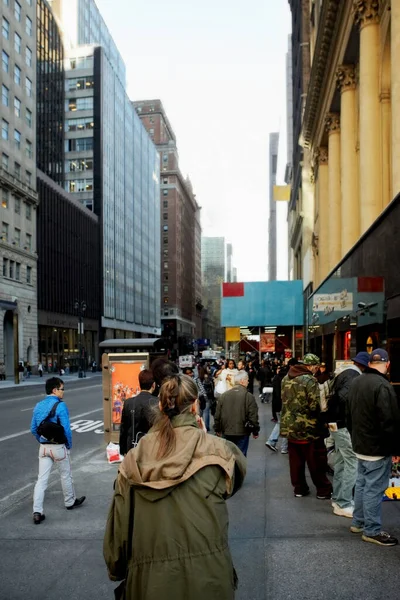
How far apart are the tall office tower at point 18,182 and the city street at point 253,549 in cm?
4730

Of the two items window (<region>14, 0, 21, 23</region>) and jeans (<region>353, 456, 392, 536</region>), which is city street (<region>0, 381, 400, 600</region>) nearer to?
jeans (<region>353, 456, 392, 536</region>)

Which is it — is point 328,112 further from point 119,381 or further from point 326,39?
point 119,381

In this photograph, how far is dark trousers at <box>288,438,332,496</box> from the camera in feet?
25.9

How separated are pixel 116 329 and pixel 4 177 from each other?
4437 centimetres

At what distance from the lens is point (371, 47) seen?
1725 centimetres

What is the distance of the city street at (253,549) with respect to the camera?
4961 millimetres

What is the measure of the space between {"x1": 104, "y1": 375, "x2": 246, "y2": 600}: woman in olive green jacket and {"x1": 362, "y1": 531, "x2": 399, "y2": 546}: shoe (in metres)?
3.72

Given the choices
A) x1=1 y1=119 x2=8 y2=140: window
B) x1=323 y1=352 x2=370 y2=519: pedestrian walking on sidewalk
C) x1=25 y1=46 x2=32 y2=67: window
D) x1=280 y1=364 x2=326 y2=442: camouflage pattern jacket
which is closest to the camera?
x1=323 y1=352 x2=370 y2=519: pedestrian walking on sidewalk

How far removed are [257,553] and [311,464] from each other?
2.32 meters

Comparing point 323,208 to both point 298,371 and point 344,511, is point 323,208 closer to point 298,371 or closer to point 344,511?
point 298,371

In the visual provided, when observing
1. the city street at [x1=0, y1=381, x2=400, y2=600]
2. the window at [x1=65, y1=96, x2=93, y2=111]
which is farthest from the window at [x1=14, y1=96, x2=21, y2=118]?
the city street at [x1=0, y1=381, x2=400, y2=600]

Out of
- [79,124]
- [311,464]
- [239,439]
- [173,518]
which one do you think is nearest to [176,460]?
[173,518]

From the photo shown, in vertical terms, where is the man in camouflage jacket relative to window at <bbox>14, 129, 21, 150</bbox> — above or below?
below

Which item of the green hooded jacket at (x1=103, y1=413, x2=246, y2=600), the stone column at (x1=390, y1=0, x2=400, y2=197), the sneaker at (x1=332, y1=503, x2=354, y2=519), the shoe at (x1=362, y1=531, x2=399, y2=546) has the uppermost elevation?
the stone column at (x1=390, y1=0, x2=400, y2=197)
